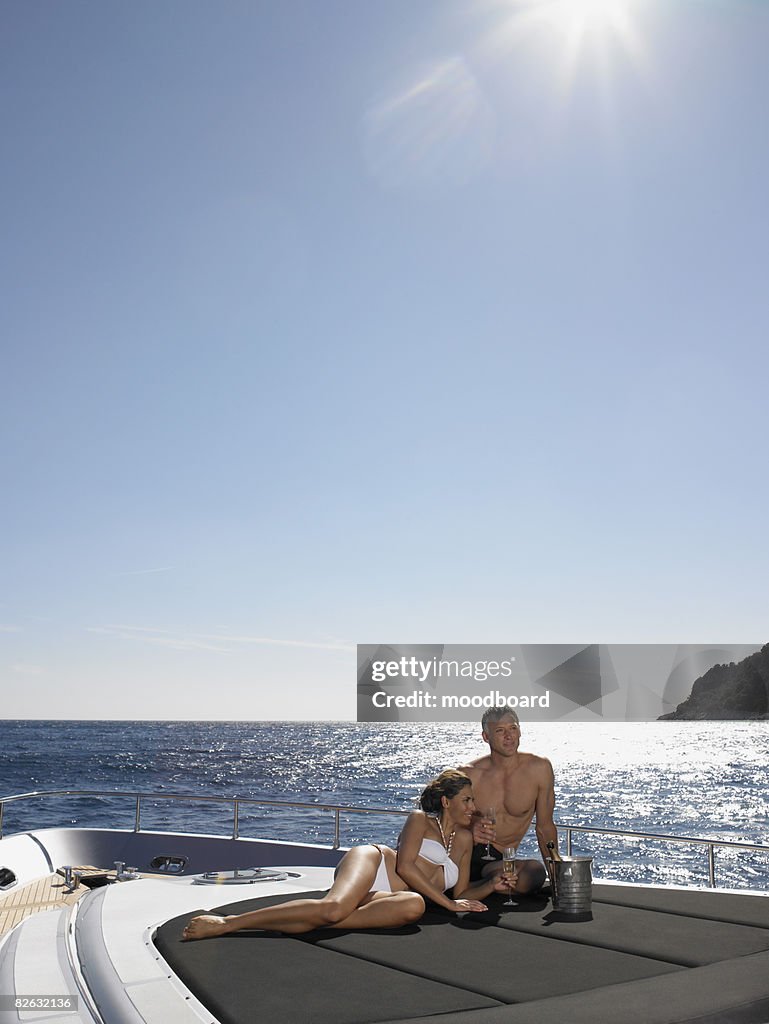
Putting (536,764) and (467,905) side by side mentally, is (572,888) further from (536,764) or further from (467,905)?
(536,764)

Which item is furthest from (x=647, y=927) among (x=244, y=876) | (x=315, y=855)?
(x=315, y=855)

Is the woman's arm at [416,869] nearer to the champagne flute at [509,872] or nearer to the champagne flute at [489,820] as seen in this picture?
the champagne flute at [509,872]

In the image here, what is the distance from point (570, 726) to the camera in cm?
14062

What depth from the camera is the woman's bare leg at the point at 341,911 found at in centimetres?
372

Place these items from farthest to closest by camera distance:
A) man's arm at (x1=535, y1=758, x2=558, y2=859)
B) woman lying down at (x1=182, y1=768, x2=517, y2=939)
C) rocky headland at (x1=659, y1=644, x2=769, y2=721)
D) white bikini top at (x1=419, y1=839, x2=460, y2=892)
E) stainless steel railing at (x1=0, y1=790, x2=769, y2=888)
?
1. rocky headland at (x1=659, y1=644, x2=769, y2=721)
2. stainless steel railing at (x1=0, y1=790, x2=769, y2=888)
3. man's arm at (x1=535, y1=758, x2=558, y2=859)
4. white bikini top at (x1=419, y1=839, x2=460, y2=892)
5. woman lying down at (x1=182, y1=768, x2=517, y2=939)

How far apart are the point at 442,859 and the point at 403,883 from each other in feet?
0.98

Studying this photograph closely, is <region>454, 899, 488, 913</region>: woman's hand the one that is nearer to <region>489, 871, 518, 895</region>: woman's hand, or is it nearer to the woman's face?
<region>489, 871, 518, 895</region>: woman's hand

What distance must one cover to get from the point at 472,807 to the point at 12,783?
4605 centimetres

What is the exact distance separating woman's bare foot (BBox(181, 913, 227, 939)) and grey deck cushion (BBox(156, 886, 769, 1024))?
0.07 m

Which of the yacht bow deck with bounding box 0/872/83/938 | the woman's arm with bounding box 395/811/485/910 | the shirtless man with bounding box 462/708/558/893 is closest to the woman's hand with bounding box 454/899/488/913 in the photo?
the woman's arm with bounding box 395/811/485/910

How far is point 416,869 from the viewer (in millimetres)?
4422

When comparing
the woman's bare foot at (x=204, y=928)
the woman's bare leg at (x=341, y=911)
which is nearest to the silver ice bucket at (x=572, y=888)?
the woman's bare leg at (x=341, y=911)

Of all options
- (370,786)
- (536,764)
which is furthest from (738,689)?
(536,764)

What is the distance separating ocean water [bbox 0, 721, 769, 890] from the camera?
26750 mm
